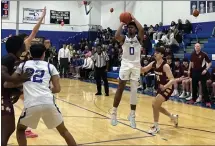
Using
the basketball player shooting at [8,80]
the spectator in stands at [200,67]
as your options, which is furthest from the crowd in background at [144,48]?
the basketball player shooting at [8,80]

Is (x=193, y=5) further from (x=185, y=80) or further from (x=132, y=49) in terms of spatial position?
(x=132, y=49)

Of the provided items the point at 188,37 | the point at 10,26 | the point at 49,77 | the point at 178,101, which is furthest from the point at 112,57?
the point at 49,77

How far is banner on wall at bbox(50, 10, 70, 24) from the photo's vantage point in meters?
25.1

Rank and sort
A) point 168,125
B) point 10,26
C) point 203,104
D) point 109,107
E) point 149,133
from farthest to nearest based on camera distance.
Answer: point 10,26, point 203,104, point 109,107, point 168,125, point 149,133

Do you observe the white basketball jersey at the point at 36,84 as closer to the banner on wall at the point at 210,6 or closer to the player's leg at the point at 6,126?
the player's leg at the point at 6,126

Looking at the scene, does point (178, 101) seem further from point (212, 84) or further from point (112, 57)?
point (112, 57)

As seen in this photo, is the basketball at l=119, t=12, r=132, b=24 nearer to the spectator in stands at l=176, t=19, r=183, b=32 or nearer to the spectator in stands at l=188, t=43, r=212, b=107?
the spectator in stands at l=188, t=43, r=212, b=107

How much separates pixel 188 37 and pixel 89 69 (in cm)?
576

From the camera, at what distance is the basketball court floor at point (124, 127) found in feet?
18.1

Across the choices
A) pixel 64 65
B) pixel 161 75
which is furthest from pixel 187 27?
pixel 161 75

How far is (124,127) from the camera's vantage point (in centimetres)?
661

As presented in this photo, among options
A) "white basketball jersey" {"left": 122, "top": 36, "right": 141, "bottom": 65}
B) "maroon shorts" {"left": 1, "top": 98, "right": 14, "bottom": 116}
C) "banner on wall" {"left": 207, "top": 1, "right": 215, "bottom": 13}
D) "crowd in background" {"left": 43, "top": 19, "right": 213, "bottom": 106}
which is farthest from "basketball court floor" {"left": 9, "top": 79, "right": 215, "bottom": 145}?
"banner on wall" {"left": 207, "top": 1, "right": 215, "bottom": 13}

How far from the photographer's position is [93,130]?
6.28 m

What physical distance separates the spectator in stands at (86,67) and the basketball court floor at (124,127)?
8.10m
